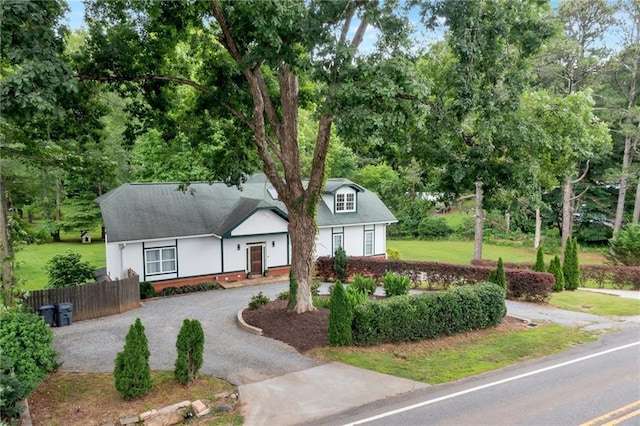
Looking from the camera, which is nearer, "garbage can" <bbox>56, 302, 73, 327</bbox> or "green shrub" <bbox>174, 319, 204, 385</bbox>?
"green shrub" <bbox>174, 319, 204, 385</bbox>

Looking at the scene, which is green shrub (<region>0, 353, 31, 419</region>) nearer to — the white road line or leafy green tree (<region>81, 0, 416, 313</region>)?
the white road line

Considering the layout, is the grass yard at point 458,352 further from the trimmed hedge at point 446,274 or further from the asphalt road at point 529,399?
the trimmed hedge at point 446,274

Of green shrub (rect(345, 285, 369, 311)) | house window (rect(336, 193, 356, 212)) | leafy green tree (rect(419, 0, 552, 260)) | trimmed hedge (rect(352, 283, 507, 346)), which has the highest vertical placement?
leafy green tree (rect(419, 0, 552, 260))

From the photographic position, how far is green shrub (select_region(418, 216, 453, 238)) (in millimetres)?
42562

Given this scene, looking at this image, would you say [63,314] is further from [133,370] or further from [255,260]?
[255,260]

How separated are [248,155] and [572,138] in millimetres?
10761

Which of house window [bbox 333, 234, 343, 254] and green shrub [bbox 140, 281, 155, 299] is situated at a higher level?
house window [bbox 333, 234, 343, 254]

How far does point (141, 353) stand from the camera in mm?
9102

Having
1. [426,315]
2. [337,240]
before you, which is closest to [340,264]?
[337,240]

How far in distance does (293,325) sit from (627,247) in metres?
21.7

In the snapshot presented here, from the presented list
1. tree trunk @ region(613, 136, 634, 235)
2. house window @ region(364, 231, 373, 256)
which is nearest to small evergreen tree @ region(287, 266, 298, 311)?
house window @ region(364, 231, 373, 256)

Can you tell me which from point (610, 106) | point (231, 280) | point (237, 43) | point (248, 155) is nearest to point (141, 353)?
point (237, 43)

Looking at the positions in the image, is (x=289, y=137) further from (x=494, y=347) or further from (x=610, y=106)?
(x=610, y=106)

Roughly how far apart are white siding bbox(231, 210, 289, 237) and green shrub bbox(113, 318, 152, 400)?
1301 centimetres
